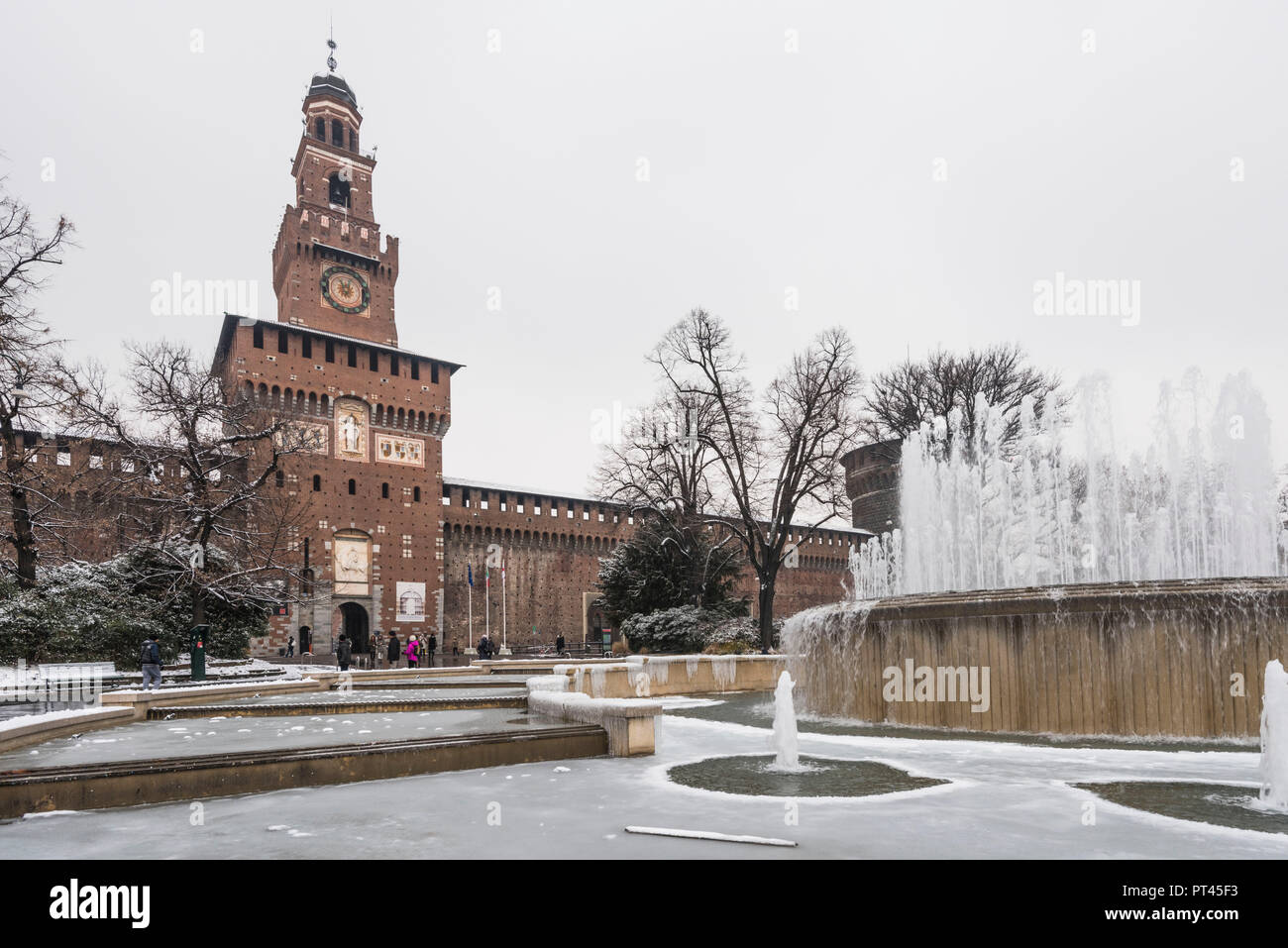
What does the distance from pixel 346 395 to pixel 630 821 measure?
130 feet

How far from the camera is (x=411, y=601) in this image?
42.2 meters

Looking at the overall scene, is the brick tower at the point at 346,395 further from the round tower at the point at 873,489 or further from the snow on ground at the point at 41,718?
the snow on ground at the point at 41,718

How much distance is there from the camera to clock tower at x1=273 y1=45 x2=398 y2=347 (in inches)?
1700

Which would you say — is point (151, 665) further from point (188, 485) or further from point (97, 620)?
point (188, 485)

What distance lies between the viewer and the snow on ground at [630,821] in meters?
4.39

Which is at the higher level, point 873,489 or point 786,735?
point 873,489

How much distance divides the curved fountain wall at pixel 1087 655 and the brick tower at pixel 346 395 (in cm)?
3100

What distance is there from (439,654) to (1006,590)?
3322 centimetres

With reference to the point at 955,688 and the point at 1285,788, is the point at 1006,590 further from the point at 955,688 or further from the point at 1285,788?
the point at 1285,788

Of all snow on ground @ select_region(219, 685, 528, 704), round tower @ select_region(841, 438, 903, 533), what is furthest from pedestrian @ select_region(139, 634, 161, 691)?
round tower @ select_region(841, 438, 903, 533)

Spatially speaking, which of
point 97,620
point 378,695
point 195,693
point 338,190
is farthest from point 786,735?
point 338,190

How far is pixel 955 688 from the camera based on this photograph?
387 inches

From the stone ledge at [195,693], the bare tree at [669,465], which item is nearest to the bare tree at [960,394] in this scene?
the bare tree at [669,465]

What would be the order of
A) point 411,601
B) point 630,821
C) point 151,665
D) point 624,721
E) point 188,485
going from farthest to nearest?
point 411,601, point 188,485, point 151,665, point 624,721, point 630,821
